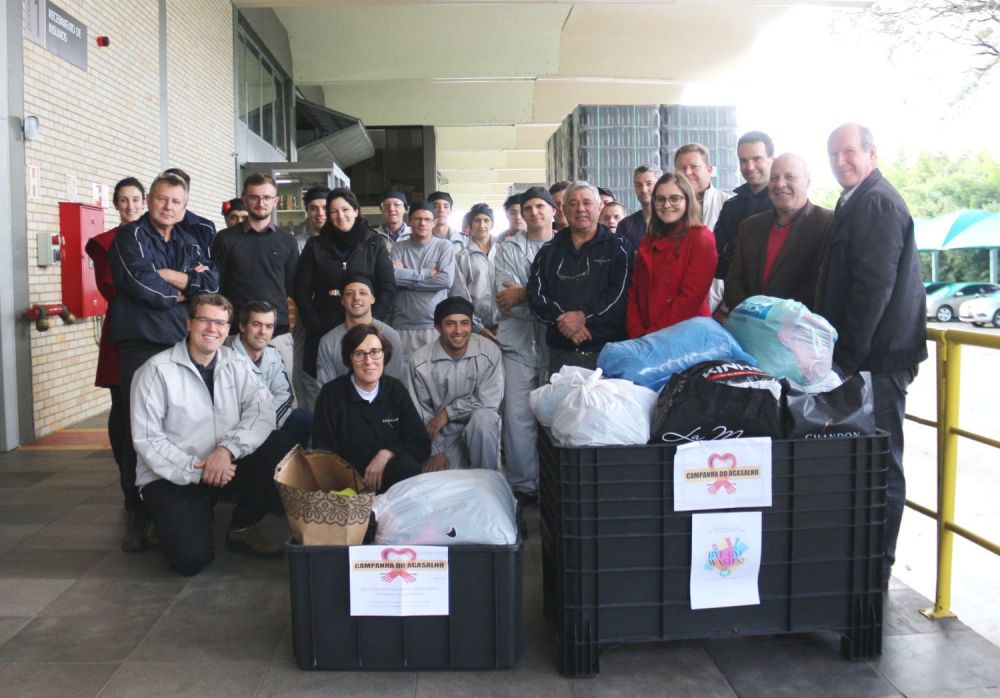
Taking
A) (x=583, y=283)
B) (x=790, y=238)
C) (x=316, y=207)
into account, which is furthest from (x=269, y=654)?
(x=316, y=207)

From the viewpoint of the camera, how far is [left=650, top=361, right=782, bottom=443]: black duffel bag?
2.45 m

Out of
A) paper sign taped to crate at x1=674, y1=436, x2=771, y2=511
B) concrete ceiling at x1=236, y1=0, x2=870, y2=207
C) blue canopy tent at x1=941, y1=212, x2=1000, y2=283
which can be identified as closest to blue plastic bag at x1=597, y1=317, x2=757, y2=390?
paper sign taped to crate at x1=674, y1=436, x2=771, y2=511

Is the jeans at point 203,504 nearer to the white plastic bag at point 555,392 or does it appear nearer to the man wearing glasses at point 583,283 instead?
the man wearing glasses at point 583,283

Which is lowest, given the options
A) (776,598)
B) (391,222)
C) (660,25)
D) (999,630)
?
(999,630)

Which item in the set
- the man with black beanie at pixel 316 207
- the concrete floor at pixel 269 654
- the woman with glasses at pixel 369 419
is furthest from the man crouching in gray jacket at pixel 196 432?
the man with black beanie at pixel 316 207

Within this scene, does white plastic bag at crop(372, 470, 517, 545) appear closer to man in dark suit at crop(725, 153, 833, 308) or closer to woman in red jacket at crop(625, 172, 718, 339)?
woman in red jacket at crop(625, 172, 718, 339)

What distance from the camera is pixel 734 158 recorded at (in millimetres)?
9508

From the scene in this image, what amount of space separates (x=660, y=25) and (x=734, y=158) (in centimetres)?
501

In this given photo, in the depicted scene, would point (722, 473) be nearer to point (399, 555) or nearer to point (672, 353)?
point (672, 353)

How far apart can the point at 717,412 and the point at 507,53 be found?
46.1 feet

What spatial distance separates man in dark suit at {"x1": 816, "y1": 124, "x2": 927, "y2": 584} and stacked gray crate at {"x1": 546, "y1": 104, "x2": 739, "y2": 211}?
254 inches

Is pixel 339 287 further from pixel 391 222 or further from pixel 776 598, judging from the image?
pixel 776 598

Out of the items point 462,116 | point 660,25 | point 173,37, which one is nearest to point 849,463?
point 173,37

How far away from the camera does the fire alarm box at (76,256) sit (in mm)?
6473
